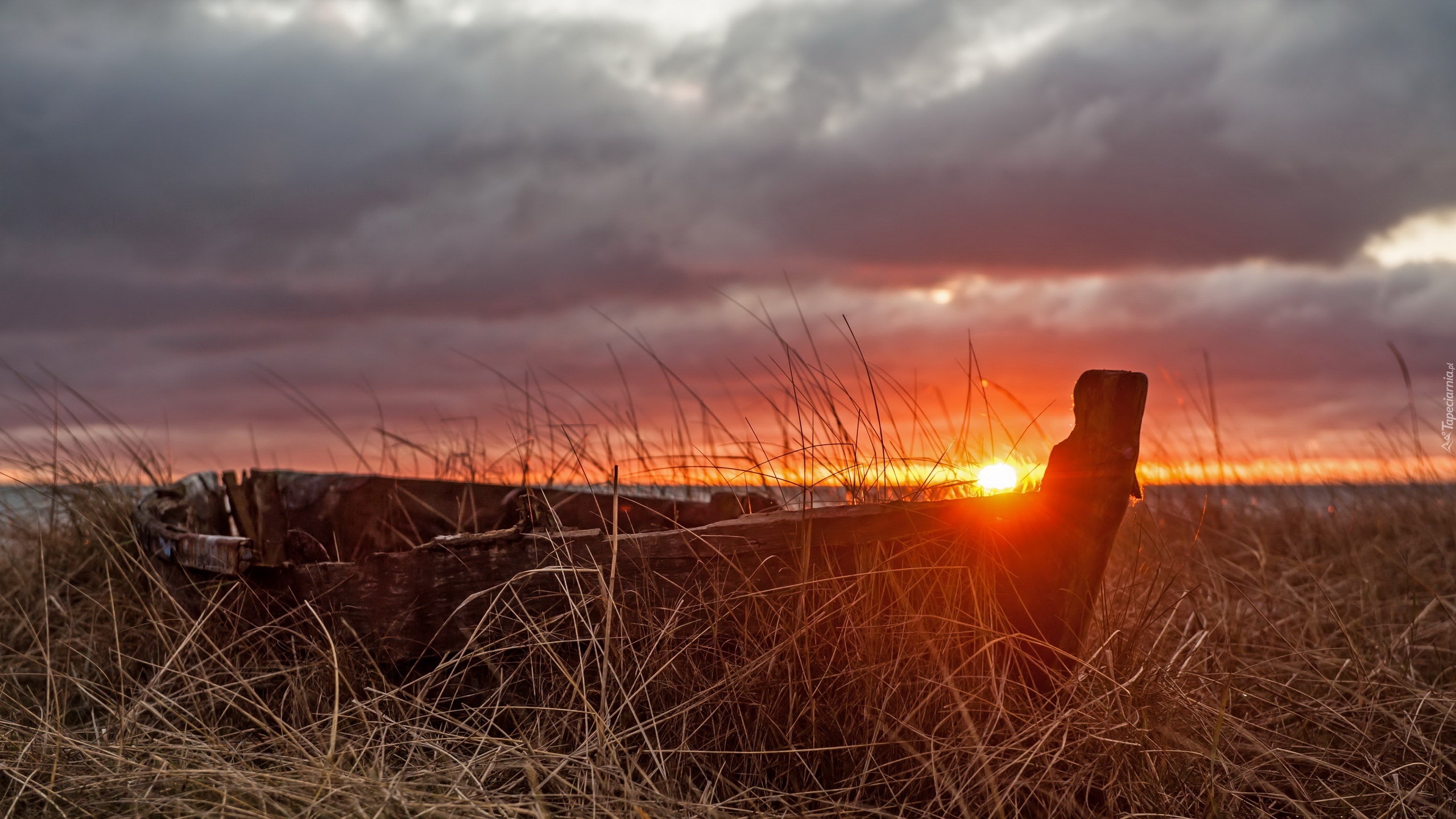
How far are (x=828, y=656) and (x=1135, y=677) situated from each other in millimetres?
912

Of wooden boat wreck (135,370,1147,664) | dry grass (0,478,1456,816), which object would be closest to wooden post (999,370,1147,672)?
wooden boat wreck (135,370,1147,664)

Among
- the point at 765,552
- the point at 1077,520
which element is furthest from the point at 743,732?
the point at 1077,520

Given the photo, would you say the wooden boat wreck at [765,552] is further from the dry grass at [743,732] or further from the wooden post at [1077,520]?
the dry grass at [743,732]

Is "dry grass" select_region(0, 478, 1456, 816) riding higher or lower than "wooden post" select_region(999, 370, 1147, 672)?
lower

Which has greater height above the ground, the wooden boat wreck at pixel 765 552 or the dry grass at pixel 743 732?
the wooden boat wreck at pixel 765 552

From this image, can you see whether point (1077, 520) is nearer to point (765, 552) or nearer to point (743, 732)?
point (765, 552)

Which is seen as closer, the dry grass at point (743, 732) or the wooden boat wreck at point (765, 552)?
the dry grass at point (743, 732)

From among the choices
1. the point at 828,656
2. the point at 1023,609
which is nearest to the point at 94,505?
the point at 828,656

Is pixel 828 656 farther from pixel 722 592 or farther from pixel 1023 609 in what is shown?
pixel 1023 609

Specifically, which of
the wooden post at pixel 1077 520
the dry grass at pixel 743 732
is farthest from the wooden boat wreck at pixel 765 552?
the dry grass at pixel 743 732

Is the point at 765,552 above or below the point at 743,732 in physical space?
above

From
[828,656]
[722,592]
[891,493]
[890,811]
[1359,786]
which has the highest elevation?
[891,493]

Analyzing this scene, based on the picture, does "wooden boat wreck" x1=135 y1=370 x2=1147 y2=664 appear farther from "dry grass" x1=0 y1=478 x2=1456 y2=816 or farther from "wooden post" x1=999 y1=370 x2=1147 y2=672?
"dry grass" x1=0 y1=478 x2=1456 y2=816

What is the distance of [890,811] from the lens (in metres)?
2.68
